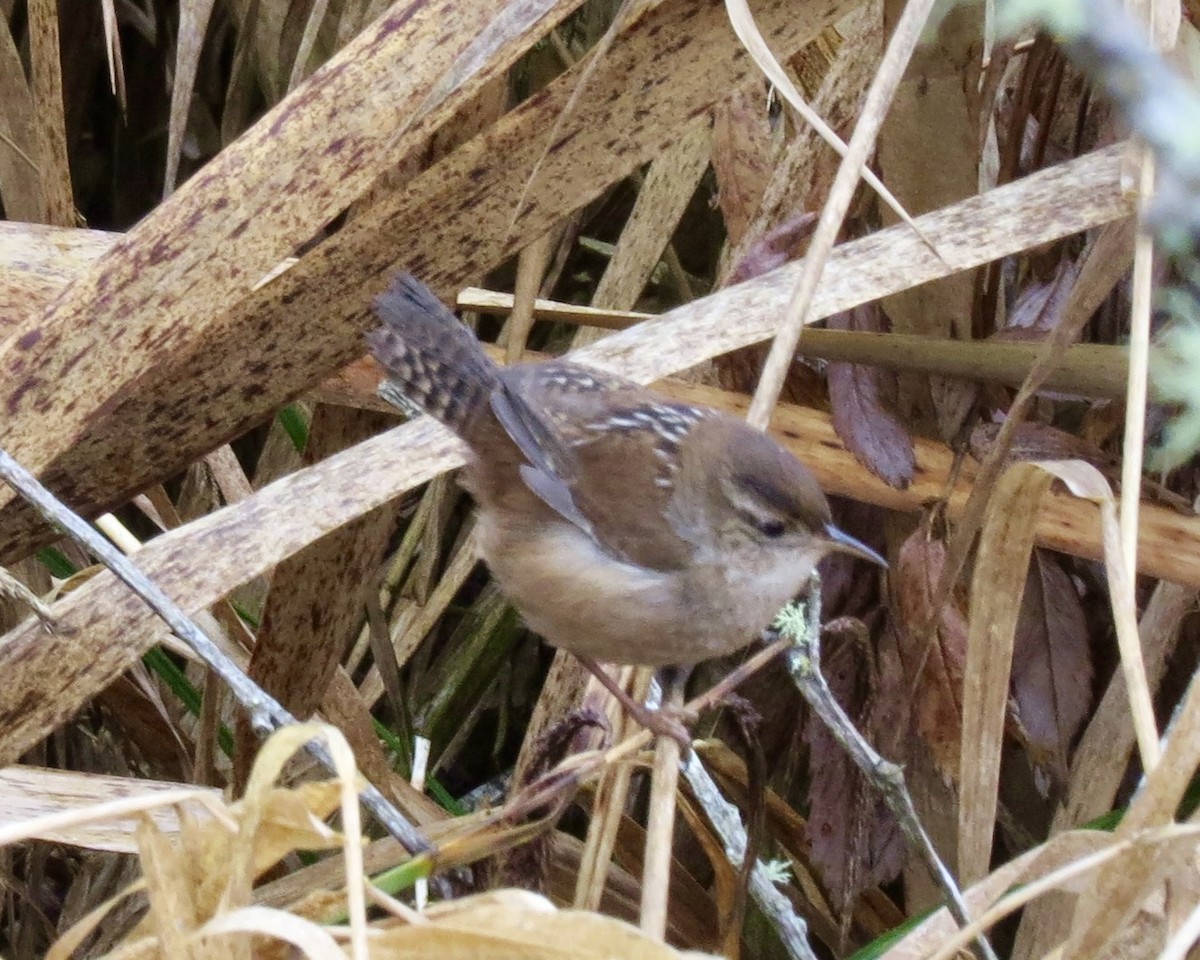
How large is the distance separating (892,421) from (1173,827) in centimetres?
83

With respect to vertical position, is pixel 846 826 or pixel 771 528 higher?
pixel 771 528

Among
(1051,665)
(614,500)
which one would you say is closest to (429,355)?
(614,500)

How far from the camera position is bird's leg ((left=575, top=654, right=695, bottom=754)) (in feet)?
4.63

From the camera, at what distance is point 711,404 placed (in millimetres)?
1980

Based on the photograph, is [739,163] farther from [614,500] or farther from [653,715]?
[653,715]

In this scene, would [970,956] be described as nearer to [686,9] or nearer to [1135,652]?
[1135,652]

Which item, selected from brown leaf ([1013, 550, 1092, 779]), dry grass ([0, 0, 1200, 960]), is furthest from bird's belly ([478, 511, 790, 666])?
brown leaf ([1013, 550, 1092, 779])

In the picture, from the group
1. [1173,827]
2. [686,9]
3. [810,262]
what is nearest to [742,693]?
[810,262]

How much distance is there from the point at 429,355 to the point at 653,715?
20.3 inches

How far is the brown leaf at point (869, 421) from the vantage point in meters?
1.66

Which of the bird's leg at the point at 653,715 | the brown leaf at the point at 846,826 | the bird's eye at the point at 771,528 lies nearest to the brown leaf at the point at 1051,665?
the brown leaf at the point at 846,826

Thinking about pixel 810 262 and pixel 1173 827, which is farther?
pixel 810 262

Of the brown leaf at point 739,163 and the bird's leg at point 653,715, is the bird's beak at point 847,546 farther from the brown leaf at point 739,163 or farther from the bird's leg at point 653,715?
the brown leaf at point 739,163

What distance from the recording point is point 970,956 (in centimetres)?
122
